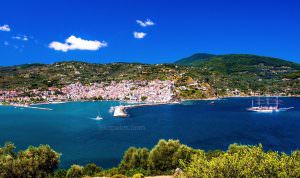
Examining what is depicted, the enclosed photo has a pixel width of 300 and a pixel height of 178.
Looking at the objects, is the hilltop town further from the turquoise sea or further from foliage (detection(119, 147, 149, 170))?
foliage (detection(119, 147, 149, 170))

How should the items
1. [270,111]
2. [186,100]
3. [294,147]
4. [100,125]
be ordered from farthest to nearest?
[186,100], [270,111], [100,125], [294,147]

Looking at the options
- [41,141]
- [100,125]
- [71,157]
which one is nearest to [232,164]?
[71,157]

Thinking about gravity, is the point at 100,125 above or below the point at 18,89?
below

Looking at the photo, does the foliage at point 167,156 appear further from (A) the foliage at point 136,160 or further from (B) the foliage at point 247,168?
(B) the foliage at point 247,168

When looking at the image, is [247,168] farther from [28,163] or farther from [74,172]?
[28,163]

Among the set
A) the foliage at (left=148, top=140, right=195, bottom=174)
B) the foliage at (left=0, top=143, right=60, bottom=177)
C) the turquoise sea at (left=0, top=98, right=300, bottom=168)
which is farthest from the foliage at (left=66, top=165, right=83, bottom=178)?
the turquoise sea at (left=0, top=98, right=300, bottom=168)

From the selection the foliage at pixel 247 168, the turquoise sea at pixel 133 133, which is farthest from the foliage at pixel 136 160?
→ the foliage at pixel 247 168

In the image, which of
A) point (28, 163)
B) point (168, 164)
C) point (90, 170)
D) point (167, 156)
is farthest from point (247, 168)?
point (28, 163)

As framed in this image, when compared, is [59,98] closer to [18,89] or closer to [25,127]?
[18,89]
